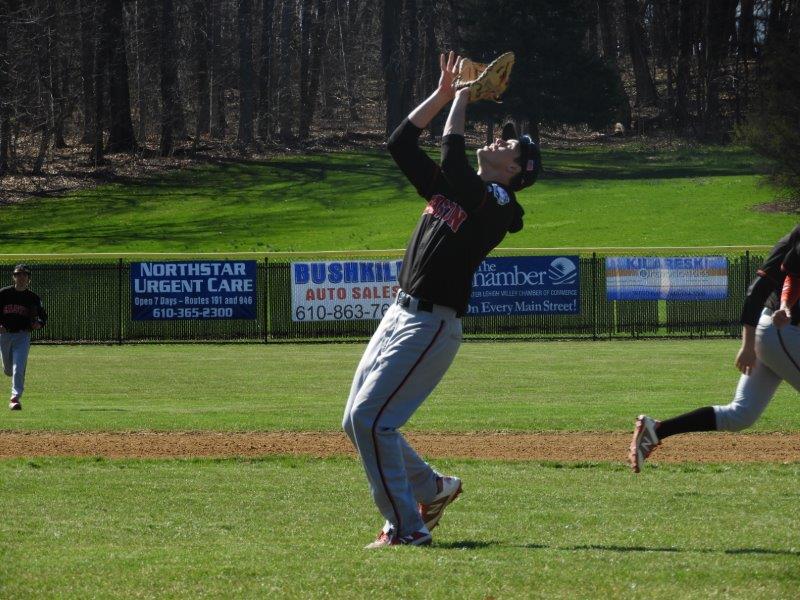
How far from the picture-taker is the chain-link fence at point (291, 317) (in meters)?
28.4

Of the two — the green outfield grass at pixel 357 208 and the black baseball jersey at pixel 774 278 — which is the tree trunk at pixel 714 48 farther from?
the black baseball jersey at pixel 774 278

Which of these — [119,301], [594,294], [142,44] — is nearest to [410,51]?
[142,44]

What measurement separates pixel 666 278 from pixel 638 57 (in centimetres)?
4259

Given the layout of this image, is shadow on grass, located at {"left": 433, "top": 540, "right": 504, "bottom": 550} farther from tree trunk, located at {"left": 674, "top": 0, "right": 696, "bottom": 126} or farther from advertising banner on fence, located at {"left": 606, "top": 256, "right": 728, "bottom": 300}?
tree trunk, located at {"left": 674, "top": 0, "right": 696, "bottom": 126}

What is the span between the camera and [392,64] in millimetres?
55250

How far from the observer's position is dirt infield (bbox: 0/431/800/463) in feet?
34.5

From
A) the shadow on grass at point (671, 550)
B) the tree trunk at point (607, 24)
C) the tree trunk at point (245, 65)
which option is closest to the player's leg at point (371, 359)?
the shadow on grass at point (671, 550)

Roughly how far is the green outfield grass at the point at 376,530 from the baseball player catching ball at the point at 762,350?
48 centimetres

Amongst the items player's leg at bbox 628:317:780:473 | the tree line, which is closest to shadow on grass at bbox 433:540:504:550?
player's leg at bbox 628:317:780:473

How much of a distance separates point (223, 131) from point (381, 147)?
8.70 meters

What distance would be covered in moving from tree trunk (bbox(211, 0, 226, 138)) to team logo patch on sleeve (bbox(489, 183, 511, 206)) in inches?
2100

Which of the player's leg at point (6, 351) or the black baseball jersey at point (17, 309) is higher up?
the black baseball jersey at point (17, 309)

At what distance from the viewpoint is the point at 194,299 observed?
92.9 ft

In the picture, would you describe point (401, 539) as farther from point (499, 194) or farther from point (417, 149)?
point (417, 149)
